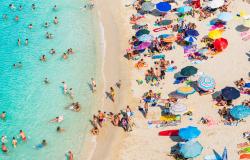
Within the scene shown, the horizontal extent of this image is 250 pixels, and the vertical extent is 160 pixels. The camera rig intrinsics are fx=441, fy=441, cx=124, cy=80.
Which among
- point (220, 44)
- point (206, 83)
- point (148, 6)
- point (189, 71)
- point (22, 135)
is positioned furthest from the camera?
point (148, 6)

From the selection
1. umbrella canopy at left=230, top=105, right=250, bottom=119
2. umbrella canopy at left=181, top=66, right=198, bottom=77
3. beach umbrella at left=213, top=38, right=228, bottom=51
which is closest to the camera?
umbrella canopy at left=230, top=105, right=250, bottom=119

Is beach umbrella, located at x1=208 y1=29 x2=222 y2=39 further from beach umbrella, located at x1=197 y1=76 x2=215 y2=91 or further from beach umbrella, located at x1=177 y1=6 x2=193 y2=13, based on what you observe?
beach umbrella, located at x1=197 y1=76 x2=215 y2=91

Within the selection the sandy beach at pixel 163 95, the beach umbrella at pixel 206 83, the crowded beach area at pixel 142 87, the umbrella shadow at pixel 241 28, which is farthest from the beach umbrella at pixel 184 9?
the beach umbrella at pixel 206 83

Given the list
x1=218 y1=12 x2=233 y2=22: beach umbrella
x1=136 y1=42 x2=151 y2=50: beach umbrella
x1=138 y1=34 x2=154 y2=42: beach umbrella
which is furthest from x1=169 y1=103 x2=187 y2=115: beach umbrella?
x1=218 y1=12 x2=233 y2=22: beach umbrella

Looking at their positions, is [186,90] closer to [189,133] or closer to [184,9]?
[189,133]

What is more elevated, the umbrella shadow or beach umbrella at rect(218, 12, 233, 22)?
beach umbrella at rect(218, 12, 233, 22)

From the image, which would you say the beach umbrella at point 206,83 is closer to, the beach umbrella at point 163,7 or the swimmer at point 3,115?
the beach umbrella at point 163,7

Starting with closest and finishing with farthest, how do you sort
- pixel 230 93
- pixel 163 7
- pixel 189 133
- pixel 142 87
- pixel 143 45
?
1. pixel 189 133
2. pixel 230 93
3. pixel 142 87
4. pixel 143 45
5. pixel 163 7

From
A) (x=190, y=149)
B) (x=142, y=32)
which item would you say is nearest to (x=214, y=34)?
(x=142, y=32)
